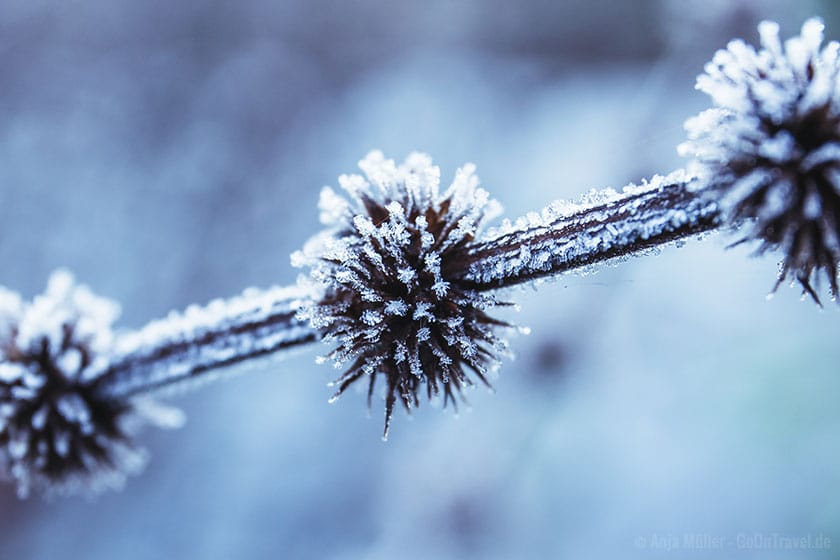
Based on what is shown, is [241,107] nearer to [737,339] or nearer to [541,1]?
[541,1]

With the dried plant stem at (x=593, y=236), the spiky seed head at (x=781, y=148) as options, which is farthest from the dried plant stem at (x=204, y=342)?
the spiky seed head at (x=781, y=148)

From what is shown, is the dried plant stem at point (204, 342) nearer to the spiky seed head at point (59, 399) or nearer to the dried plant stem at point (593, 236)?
the spiky seed head at point (59, 399)

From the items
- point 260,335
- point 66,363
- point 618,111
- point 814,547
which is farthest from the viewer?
point 618,111

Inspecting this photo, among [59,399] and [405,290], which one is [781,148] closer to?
[405,290]

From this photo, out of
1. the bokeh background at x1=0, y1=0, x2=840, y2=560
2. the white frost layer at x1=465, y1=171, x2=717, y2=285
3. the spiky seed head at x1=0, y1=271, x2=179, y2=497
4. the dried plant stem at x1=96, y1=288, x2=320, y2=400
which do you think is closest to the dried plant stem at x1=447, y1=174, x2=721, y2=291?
the white frost layer at x1=465, y1=171, x2=717, y2=285

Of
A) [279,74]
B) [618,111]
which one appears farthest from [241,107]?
[618,111]

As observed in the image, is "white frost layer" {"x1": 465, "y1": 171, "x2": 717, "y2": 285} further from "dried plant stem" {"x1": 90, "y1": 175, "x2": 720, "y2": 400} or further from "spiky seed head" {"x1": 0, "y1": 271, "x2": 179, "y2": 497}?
"spiky seed head" {"x1": 0, "y1": 271, "x2": 179, "y2": 497}
